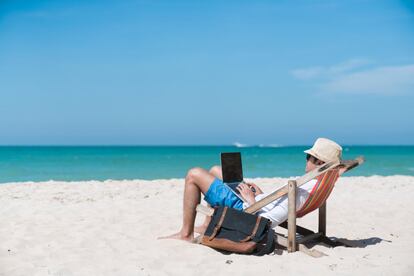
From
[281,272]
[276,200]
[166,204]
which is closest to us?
[281,272]

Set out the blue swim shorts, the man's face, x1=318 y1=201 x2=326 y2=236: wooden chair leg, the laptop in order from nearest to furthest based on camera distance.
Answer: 1. the man's face
2. the blue swim shorts
3. the laptop
4. x1=318 y1=201 x2=326 y2=236: wooden chair leg

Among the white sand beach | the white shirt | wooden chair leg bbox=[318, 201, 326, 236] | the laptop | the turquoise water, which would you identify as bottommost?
the turquoise water

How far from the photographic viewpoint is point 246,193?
4.78 m

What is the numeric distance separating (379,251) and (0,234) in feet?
12.6

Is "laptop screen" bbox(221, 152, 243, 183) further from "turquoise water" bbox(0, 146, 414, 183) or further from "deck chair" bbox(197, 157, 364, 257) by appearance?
"turquoise water" bbox(0, 146, 414, 183)

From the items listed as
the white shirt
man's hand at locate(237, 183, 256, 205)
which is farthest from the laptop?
the white shirt

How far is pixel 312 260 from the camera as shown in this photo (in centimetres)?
436

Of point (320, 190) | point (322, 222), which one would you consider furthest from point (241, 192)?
point (322, 222)

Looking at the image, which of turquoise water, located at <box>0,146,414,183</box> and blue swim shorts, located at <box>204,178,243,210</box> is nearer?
blue swim shorts, located at <box>204,178,243,210</box>

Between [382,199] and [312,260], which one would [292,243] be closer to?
[312,260]

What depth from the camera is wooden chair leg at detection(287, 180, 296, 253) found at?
4.44 meters

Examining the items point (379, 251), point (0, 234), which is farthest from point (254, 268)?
point (0, 234)

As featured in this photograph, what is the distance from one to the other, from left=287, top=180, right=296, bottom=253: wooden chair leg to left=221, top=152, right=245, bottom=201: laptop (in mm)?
612

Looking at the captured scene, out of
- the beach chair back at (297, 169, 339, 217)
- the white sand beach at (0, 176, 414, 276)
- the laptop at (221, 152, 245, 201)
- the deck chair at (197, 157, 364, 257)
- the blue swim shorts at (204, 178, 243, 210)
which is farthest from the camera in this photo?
the laptop at (221, 152, 245, 201)
